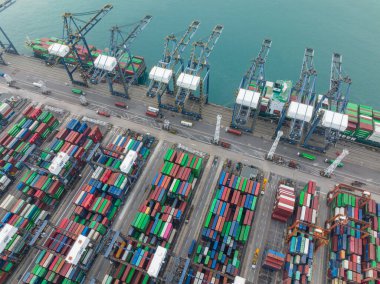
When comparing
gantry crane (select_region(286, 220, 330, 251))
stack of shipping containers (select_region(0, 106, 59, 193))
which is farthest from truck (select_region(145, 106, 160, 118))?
gantry crane (select_region(286, 220, 330, 251))

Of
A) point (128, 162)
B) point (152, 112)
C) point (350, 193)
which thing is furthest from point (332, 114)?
point (128, 162)

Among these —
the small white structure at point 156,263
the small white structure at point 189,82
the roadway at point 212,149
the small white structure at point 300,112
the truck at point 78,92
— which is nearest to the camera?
the small white structure at point 156,263

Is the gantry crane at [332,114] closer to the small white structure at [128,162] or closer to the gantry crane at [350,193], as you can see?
the gantry crane at [350,193]

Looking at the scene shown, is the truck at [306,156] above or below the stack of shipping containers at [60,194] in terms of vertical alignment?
above

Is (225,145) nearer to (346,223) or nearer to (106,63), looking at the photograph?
(346,223)

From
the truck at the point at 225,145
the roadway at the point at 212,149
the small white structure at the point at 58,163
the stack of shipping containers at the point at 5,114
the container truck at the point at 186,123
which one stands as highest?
the container truck at the point at 186,123

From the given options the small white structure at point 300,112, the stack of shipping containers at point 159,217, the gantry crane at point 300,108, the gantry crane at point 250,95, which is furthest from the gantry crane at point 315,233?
the gantry crane at point 250,95
